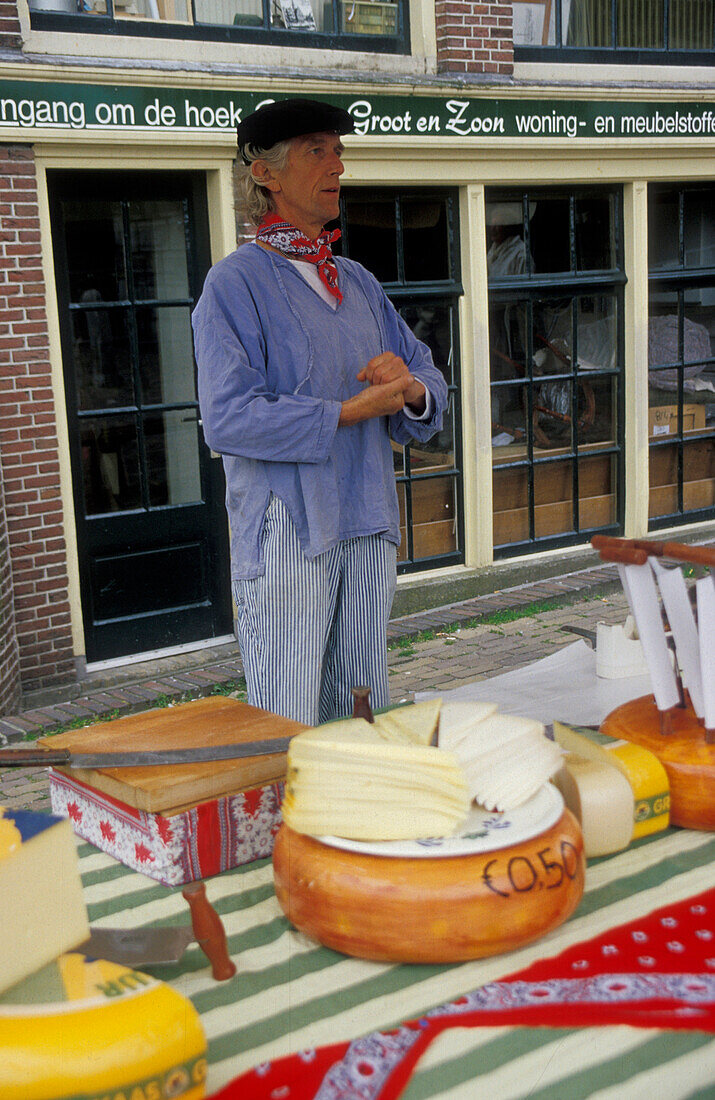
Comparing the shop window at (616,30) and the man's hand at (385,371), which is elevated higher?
the shop window at (616,30)

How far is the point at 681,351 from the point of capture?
7.96 m

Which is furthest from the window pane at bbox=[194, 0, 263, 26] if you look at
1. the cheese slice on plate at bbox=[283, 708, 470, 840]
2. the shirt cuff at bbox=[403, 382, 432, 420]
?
the cheese slice on plate at bbox=[283, 708, 470, 840]

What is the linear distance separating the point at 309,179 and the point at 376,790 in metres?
1.46

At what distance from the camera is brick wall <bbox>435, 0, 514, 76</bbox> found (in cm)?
632

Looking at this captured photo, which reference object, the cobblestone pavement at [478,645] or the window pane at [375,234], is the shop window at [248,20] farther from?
the cobblestone pavement at [478,645]

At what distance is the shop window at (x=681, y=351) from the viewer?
7.75 meters

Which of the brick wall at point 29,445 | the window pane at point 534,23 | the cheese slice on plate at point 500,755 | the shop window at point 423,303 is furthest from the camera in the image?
the window pane at point 534,23

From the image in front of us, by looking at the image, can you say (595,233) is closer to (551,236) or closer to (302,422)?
(551,236)

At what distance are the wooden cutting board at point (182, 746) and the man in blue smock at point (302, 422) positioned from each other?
34 centimetres

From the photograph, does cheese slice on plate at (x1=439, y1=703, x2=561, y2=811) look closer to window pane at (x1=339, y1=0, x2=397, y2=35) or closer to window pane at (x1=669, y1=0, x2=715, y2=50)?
window pane at (x1=339, y1=0, x2=397, y2=35)

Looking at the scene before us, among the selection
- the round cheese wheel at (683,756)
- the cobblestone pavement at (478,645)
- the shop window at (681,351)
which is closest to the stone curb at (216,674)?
the cobblestone pavement at (478,645)

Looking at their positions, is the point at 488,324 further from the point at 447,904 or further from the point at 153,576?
the point at 447,904

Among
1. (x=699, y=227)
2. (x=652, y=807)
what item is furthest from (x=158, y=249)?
(x=652, y=807)

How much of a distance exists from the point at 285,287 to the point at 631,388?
564 cm
